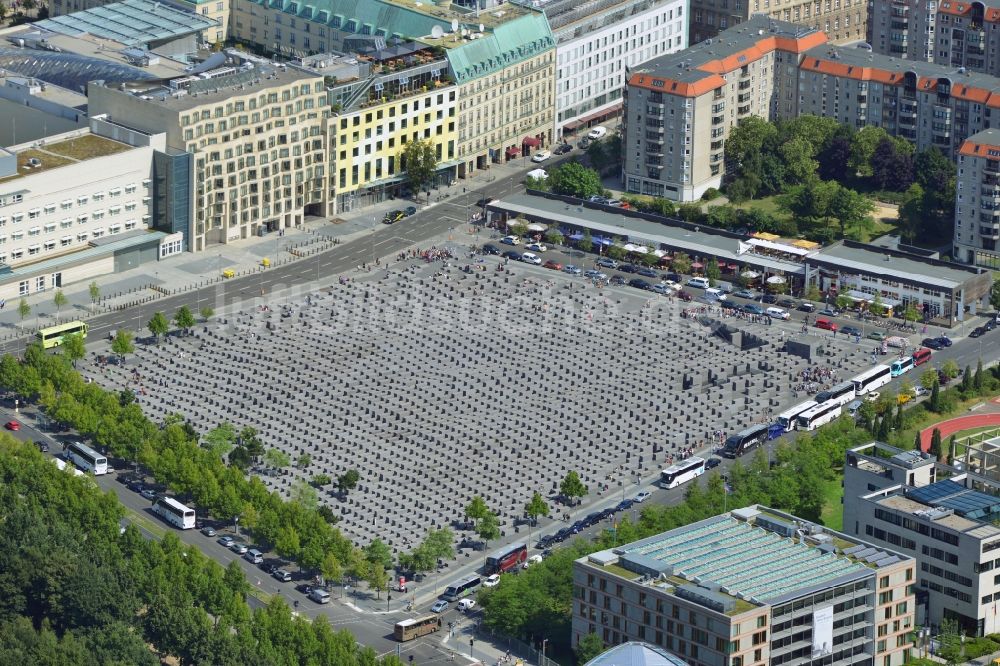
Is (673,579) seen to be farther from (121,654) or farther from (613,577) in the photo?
(121,654)

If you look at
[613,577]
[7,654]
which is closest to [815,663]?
[613,577]

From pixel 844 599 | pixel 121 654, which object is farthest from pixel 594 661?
pixel 121 654

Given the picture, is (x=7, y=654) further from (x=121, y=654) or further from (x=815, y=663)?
(x=815, y=663)

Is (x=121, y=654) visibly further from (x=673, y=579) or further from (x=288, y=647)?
(x=673, y=579)

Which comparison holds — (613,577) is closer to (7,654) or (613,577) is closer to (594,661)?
(594,661)

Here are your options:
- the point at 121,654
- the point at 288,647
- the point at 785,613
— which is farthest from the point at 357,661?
the point at 785,613

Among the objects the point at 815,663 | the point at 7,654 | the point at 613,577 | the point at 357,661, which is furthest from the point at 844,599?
the point at 7,654

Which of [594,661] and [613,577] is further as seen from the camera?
[613,577]
